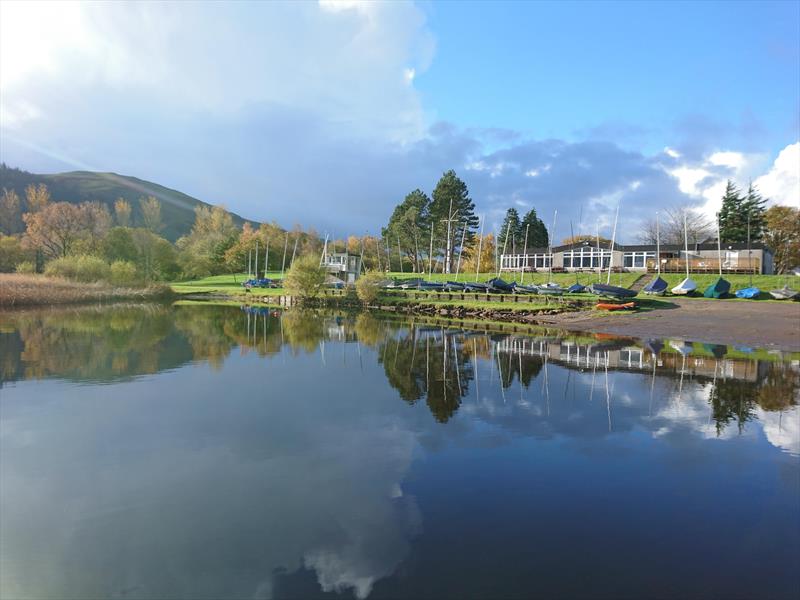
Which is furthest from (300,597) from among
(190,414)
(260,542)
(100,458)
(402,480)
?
(190,414)

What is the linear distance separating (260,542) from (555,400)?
1000cm

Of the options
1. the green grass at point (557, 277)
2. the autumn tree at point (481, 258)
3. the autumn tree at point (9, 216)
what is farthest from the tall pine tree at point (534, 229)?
the autumn tree at point (9, 216)

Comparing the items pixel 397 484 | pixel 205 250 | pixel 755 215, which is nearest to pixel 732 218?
pixel 755 215

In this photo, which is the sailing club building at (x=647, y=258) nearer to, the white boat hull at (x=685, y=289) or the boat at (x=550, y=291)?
the white boat hull at (x=685, y=289)

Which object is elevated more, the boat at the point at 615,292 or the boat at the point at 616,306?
the boat at the point at 615,292

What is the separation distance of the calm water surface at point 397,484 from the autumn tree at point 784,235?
6469 cm

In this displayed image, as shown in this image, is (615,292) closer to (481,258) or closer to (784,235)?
(784,235)

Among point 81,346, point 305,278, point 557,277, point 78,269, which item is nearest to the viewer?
point 81,346

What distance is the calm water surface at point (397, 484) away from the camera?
565cm

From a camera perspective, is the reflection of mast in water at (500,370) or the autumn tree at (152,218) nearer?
the reflection of mast in water at (500,370)

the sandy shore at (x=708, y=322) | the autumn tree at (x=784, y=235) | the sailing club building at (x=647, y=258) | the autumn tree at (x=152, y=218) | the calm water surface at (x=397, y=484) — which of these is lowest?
the calm water surface at (x=397, y=484)

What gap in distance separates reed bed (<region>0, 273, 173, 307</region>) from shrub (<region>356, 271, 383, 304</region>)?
29334 mm

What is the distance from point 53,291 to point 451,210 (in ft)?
179

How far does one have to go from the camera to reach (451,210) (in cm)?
7675
